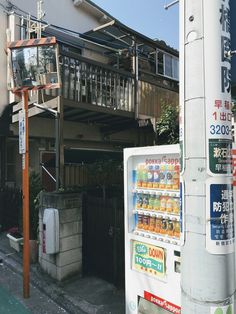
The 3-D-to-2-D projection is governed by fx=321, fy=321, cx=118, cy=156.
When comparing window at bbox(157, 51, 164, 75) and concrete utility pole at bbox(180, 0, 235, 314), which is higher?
window at bbox(157, 51, 164, 75)

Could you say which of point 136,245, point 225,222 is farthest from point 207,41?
point 136,245

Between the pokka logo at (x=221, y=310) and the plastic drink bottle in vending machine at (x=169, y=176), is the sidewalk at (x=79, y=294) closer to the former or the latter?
the plastic drink bottle in vending machine at (x=169, y=176)

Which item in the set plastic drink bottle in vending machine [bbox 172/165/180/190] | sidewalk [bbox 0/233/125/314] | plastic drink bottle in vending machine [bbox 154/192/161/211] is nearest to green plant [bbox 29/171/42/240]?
sidewalk [bbox 0/233/125/314]

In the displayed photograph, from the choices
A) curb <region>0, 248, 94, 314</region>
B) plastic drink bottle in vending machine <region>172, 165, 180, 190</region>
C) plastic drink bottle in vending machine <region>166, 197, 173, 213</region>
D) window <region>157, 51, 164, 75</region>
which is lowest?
curb <region>0, 248, 94, 314</region>

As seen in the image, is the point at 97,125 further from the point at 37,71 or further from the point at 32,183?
the point at 37,71

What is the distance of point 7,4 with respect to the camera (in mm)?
9305

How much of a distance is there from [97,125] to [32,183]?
3.40 meters

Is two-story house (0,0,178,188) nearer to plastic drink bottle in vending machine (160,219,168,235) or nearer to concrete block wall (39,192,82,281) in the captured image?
concrete block wall (39,192,82,281)

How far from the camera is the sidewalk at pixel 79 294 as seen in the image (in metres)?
4.83

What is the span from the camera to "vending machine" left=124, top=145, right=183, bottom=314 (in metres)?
3.53

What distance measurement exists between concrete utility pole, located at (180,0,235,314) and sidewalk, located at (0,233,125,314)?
2956 mm

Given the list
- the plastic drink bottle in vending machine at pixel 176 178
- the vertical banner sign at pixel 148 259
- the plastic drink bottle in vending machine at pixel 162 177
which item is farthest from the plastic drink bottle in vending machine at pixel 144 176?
the vertical banner sign at pixel 148 259

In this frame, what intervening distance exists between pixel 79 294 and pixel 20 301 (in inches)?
37.0

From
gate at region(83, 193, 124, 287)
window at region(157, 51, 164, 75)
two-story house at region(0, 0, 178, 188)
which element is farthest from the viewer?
window at region(157, 51, 164, 75)
